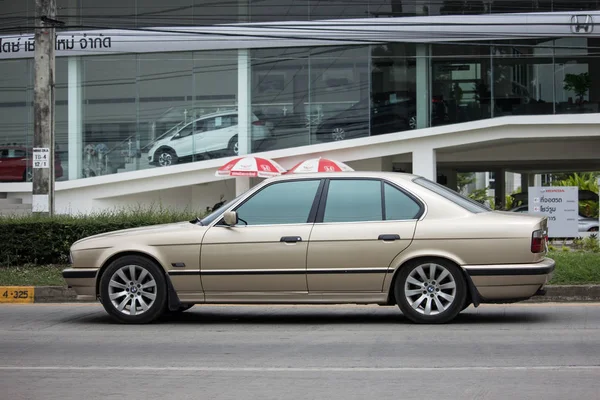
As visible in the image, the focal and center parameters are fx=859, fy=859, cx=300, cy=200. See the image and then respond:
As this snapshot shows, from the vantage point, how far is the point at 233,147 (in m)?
29.6

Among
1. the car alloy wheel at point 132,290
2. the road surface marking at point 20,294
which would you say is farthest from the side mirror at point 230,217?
the road surface marking at point 20,294

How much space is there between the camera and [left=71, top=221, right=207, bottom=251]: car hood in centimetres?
941

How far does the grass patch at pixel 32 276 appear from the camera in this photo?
13.1 m

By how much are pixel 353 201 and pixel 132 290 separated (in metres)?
2.65

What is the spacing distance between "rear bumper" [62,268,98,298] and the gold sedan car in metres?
0.01

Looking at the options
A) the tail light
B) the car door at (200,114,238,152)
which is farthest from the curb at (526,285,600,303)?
the car door at (200,114,238,152)

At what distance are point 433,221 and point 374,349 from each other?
1.79 m

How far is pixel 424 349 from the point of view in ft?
25.8

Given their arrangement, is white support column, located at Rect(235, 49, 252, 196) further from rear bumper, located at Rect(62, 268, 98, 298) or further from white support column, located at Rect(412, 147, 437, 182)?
rear bumper, located at Rect(62, 268, 98, 298)

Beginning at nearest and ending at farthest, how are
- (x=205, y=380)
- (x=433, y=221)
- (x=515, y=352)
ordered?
(x=205, y=380), (x=515, y=352), (x=433, y=221)

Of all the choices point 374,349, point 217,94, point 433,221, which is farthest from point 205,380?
point 217,94

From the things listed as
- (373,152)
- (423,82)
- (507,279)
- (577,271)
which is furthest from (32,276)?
(423,82)

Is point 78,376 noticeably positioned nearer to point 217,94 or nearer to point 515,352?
point 515,352

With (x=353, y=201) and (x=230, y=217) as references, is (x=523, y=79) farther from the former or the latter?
(x=230, y=217)
